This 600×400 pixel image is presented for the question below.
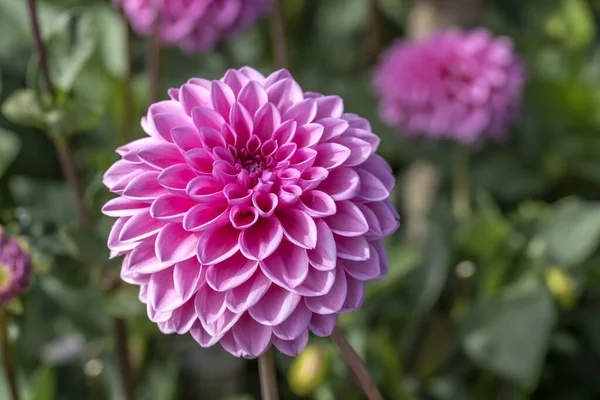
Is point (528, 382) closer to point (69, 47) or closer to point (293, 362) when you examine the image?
point (293, 362)

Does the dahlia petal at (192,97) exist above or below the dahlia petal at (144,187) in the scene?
above

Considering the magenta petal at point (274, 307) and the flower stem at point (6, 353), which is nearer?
the magenta petal at point (274, 307)

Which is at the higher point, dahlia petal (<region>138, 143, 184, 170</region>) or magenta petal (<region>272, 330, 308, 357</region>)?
dahlia petal (<region>138, 143, 184, 170</region>)

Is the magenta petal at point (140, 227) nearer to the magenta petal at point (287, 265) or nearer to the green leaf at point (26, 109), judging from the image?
the magenta petal at point (287, 265)

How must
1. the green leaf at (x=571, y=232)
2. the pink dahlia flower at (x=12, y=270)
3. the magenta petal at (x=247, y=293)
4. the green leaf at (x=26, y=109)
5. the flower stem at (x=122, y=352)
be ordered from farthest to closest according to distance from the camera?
the green leaf at (x=571, y=232) < the flower stem at (x=122, y=352) < the green leaf at (x=26, y=109) < the pink dahlia flower at (x=12, y=270) < the magenta petal at (x=247, y=293)

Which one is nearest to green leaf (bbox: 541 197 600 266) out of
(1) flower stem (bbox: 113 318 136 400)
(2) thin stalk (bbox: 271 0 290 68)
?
(2) thin stalk (bbox: 271 0 290 68)

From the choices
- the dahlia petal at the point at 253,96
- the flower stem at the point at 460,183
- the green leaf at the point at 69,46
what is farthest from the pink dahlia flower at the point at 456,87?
the dahlia petal at the point at 253,96

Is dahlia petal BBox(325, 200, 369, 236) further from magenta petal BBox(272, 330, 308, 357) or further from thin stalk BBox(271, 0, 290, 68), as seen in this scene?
thin stalk BBox(271, 0, 290, 68)
